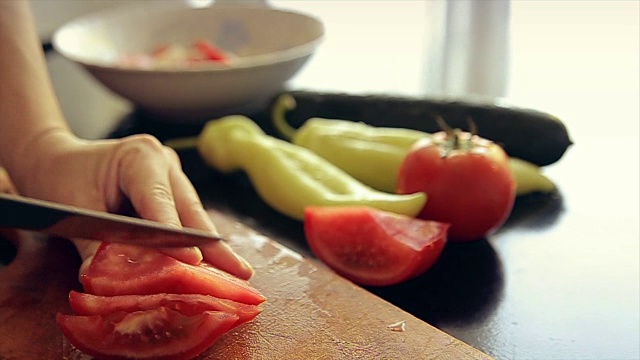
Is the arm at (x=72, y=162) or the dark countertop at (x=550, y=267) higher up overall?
the arm at (x=72, y=162)

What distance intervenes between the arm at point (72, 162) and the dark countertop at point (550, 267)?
208 millimetres

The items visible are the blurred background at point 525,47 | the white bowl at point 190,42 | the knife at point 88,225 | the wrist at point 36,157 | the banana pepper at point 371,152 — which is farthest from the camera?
the blurred background at point 525,47

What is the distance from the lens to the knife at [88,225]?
0.65 m

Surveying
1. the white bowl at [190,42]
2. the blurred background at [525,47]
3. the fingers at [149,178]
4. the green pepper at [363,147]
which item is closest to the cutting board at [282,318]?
the fingers at [149,178]

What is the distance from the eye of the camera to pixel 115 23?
5.03 feet

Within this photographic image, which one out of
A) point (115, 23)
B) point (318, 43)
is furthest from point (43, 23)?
point (318, 43)

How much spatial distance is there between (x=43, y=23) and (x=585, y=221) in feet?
4.84

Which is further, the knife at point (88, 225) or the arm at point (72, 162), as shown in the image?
the arm at point (72, 162)

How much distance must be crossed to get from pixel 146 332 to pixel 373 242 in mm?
300

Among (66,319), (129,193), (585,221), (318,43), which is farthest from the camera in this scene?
(318,43)

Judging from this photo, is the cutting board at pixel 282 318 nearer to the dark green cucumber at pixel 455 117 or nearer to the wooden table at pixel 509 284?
the wooden table at pixel 509 284

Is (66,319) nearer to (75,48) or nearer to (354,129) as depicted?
(354,129)

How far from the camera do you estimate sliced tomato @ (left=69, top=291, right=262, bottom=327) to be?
2.19 feet

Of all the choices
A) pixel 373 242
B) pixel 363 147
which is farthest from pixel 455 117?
pixel 373 242
